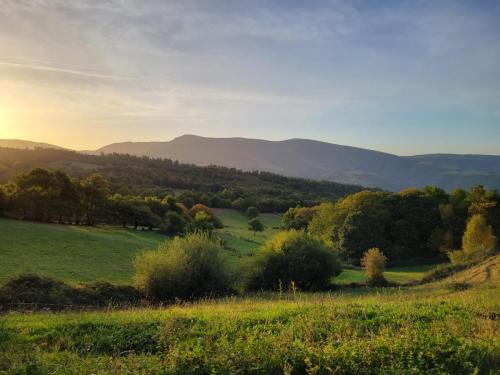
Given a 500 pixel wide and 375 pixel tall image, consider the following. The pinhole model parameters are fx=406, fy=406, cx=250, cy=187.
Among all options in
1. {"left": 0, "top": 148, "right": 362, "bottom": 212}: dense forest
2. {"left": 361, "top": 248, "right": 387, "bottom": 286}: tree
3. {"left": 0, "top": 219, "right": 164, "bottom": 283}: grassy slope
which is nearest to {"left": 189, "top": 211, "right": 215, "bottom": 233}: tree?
{"left": 0, "top": 219, "right": 164, "bottom": 283}: grassy slope

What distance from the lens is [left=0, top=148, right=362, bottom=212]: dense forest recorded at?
119000 millimetres

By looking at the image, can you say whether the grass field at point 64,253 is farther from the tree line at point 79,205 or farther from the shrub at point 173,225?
the shrub at point 173,225

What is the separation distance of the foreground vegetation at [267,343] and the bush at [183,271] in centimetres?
1358

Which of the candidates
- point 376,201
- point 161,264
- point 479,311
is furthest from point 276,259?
point 376,201

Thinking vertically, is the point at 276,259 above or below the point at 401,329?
below

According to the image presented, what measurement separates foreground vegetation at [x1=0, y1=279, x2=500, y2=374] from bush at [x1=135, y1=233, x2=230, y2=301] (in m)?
13.6

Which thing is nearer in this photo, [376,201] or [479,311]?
[479,311]

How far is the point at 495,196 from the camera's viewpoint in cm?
6906

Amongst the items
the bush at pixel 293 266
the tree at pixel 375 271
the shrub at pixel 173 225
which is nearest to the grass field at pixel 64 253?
the bush at pixel 293 266

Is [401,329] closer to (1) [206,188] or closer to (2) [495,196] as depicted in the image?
(2) [495,196]

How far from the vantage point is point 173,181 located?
14512cm

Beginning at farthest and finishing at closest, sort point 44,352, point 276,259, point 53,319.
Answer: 1. point 276,259
2. point 53,319
3. point 44,352

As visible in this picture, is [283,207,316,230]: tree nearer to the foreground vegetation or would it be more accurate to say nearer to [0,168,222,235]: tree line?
[0,168,222,235]: tree line

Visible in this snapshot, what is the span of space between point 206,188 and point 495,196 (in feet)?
326
